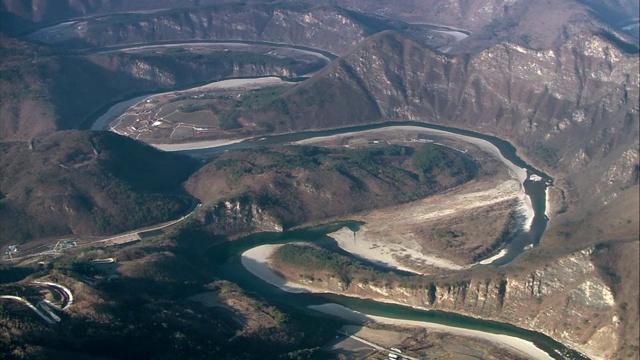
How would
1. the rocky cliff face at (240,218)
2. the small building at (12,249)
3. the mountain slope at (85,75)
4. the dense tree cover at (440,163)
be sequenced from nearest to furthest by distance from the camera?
the small building at (12,249) < the rocky cliff face at (240,218) < the dense tree cover at (440,163) < the mountain slope at (85,75)

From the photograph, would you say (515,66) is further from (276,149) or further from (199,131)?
(199,131)

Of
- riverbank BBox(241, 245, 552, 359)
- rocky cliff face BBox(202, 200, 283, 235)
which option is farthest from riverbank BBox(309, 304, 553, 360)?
rocky cliff face BBox(202, 200, 283, 235)

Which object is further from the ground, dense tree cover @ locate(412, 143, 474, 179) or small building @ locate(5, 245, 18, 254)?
small building @ locate(5, 245, 18, 254)

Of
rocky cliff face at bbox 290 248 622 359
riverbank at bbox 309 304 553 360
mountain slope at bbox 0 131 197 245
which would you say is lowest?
riverbank at bbox 309 304 553 360

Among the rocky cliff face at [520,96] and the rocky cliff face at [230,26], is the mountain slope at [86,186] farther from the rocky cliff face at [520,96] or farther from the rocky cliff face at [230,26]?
the rocky cliff face at [230,26]

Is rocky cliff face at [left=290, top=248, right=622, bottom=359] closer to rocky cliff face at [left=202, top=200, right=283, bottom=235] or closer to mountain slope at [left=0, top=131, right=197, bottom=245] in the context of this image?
rocky cliff face at [left=202, top=200, right=283, bottom=235]

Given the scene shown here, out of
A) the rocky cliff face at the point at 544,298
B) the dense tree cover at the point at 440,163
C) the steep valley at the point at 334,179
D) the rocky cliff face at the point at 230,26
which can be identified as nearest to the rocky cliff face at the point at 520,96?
the steep valley at the point at 334,179
